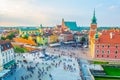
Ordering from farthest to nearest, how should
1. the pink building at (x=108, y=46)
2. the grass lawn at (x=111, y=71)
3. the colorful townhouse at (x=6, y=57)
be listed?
the pink building at (x=108, y=46)
the grass lawn at (x=111, y=71)
the colorful townhouse at (x=6, y=57)

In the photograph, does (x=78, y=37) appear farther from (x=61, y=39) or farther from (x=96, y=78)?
(x=96, y=78)

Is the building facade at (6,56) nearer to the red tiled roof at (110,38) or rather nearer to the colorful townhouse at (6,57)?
the colorful townhouse at (6,57)

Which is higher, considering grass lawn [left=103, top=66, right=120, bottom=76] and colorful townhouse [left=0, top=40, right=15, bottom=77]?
colorful townhouse [left=0, top=40, right=15, bottom=77]

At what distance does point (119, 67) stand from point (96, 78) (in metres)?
12.6

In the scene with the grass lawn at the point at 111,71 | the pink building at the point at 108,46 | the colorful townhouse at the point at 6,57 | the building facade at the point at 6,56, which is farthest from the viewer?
the pink building at the point at 108,46

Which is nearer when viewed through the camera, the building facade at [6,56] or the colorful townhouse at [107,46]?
the building facade at [6,56]

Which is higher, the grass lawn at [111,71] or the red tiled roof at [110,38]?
the red tiled roof at [110,38]

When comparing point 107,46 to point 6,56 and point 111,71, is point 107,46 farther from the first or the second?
point 6,56

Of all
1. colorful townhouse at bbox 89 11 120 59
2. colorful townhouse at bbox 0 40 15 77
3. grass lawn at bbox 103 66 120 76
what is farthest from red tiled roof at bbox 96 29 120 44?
colorful townhouse at bbox 0 40 15 77

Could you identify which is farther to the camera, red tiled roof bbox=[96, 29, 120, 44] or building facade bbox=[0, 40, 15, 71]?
red tiled roof bbox=[96, 29, 120, 44]

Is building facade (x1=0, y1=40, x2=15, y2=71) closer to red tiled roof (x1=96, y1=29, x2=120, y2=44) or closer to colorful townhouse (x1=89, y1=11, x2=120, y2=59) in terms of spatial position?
colorful townhouse (x1=89, y1=11, x2=120, y2=59)

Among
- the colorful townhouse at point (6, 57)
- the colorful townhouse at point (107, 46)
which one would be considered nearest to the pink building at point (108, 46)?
the colorful townhouse at point (107, 46)

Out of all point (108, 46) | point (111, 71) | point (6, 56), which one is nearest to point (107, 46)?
point (108, 46)

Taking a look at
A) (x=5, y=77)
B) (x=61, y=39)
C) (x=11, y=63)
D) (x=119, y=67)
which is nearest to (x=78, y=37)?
(x=61, y=39)
